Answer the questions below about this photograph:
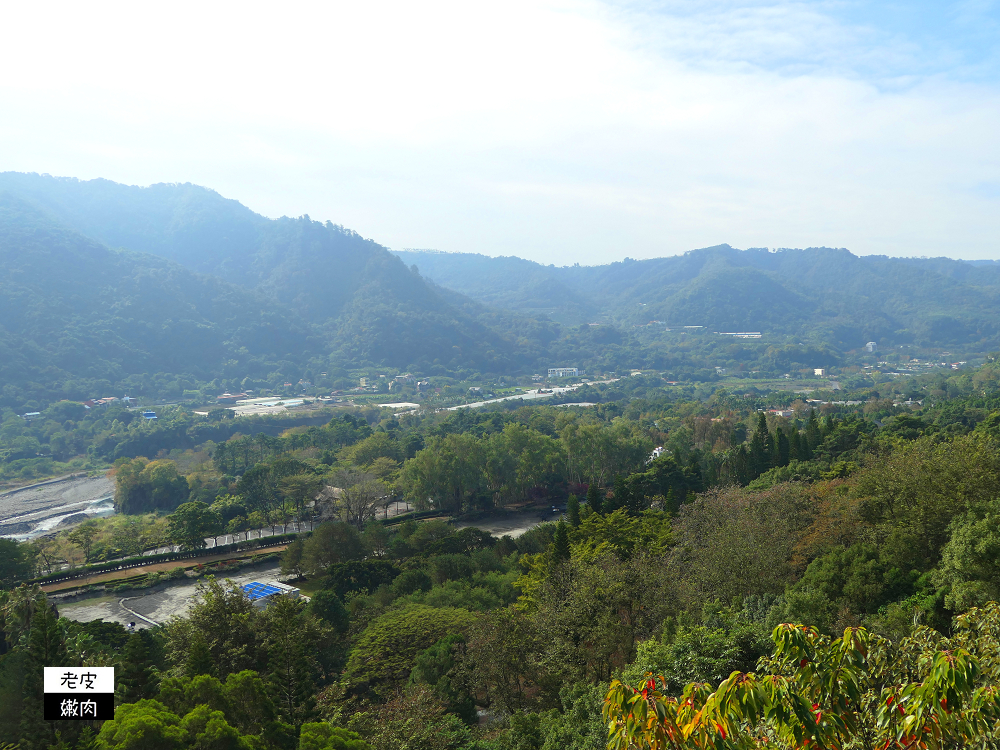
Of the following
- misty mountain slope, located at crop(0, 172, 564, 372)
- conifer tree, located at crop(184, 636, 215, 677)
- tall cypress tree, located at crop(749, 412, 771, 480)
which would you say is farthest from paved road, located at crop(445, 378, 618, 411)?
conifer tree, located at crop(184, 636, 215, 677)

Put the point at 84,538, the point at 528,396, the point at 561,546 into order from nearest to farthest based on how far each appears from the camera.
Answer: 1. the point at 561,546
2. the point at 84,538
3. the point at 528,396

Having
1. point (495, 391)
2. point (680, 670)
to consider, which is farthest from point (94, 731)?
point (495, 391)

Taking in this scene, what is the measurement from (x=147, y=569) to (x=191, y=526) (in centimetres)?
294

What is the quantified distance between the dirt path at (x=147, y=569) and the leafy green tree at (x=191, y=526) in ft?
3.20

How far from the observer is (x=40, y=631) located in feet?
40.3

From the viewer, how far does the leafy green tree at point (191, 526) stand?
111ft

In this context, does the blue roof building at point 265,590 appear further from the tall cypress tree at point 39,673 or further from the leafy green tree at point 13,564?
the tall cypress tree at point 39,673

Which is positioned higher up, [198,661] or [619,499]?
[198,661]

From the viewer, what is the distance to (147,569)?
31641mm

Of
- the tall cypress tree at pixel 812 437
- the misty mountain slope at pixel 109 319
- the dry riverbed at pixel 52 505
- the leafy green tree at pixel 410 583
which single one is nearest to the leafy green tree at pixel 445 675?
the leafy green tree at pixel 410 583

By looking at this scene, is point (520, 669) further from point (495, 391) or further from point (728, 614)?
point (495, 391)

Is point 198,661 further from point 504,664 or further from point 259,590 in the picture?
point 259,590

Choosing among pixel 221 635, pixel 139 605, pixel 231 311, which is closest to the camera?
pixel 221 635

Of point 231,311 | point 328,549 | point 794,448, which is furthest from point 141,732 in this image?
point 231,311
